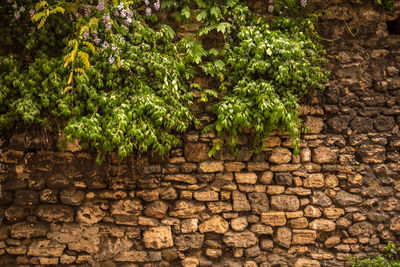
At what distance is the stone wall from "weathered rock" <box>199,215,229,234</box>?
0.04ft

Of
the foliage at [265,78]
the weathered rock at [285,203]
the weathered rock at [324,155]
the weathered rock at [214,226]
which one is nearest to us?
the foliage at [265,78]

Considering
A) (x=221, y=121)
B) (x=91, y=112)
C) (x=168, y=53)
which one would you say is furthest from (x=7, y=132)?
(x=221, y=121)

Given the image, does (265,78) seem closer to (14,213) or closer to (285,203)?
(285,203)

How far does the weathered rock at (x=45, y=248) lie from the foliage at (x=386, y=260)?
11.0 ft

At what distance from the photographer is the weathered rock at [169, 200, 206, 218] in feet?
9.98

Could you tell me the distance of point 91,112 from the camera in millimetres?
2660

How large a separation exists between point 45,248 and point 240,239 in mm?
2127

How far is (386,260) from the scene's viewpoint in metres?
3.23

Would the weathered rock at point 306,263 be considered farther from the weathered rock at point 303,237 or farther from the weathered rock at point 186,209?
the weathered rock at point 186,209

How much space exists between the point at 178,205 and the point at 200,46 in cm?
182

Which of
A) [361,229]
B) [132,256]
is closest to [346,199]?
[361,229]

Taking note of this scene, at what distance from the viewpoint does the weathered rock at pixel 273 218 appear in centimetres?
315

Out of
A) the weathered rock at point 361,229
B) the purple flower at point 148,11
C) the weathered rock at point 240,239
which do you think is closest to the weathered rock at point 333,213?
the weathered rock at point 361,229

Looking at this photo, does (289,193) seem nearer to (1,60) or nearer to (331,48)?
(331,48)
